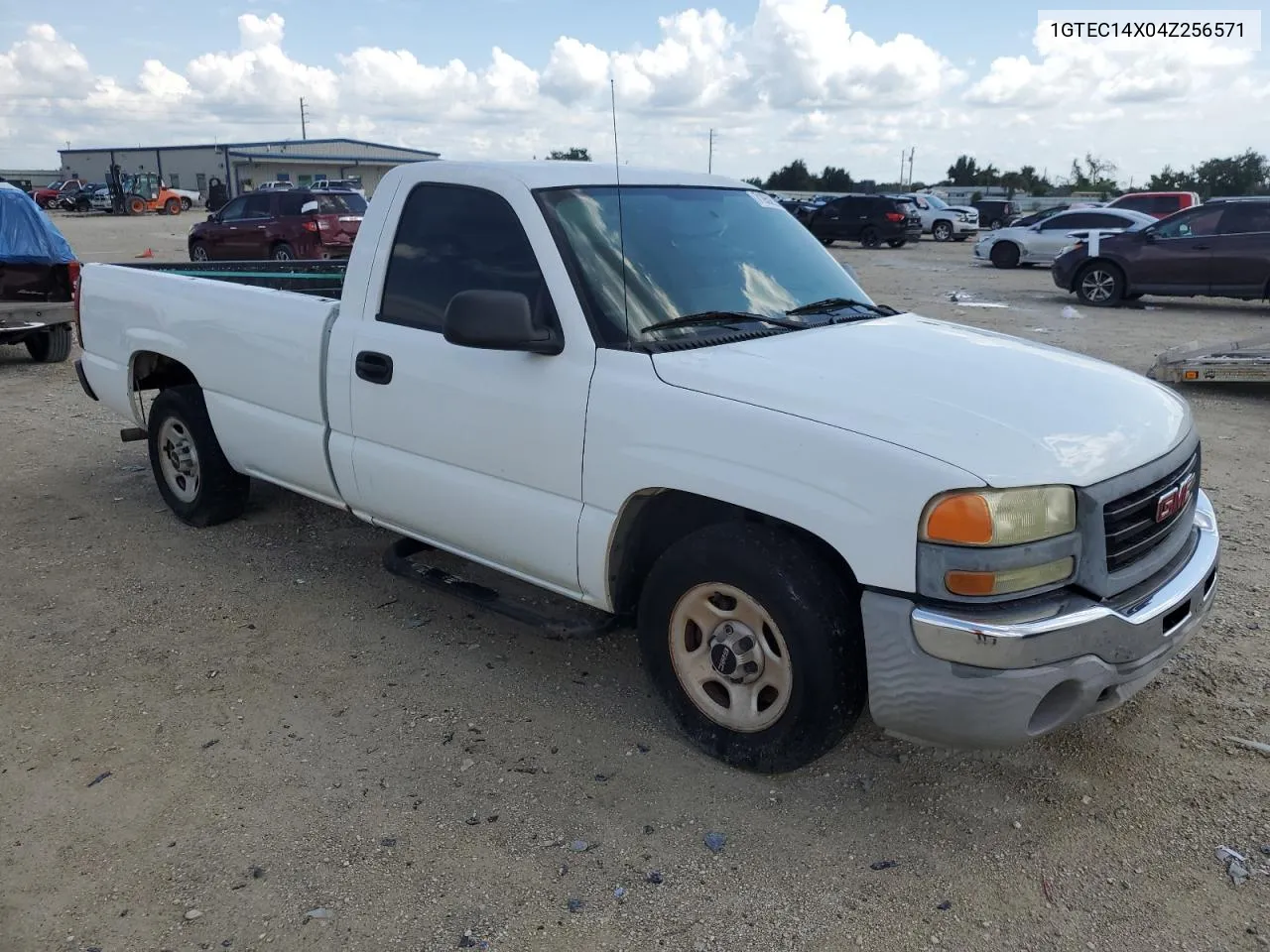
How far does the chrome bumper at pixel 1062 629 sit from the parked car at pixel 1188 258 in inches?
537

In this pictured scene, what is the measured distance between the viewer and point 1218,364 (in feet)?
28.9

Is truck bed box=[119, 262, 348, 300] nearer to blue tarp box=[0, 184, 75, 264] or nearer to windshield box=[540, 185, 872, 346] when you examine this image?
windshield box=[540, 185, 872, 346]

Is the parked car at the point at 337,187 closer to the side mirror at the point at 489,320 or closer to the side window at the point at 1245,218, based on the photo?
the side window at the point at 1245,218

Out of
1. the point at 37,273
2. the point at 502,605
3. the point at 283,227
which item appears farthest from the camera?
the point at 283,227

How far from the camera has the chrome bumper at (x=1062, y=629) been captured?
261cm

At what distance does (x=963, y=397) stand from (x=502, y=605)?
71.3 inches

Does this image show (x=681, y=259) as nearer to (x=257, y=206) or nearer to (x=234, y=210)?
(x=257, y=206)

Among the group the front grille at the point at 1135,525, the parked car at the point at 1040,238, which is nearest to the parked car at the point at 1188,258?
the parked car at the point at 1040,238

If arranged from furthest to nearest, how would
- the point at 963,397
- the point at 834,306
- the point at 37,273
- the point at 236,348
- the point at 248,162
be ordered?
the point at 248,162, the point at 37,273, the point at 236,348, the point at 834,306, the point at 963,397

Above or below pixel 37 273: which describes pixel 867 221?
above

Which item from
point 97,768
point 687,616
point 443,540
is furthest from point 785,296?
point 97,768

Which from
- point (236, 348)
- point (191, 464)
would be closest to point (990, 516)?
point (236, 348)

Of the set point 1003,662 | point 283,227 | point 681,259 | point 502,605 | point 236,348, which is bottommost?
point 502,605

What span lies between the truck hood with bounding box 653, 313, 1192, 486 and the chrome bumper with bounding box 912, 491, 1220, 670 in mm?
354
